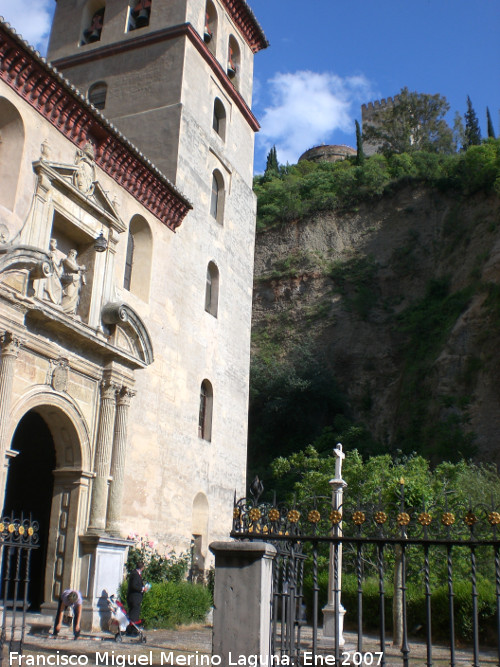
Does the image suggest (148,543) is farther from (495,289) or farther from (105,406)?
(495,289)

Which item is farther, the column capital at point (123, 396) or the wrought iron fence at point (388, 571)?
the column capital at point (123, 396)

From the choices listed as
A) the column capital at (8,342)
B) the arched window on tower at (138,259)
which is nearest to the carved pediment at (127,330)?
the arched window on tower at (138,259)

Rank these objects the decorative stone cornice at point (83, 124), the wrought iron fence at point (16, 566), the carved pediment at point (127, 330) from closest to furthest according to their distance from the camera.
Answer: the wrought iron fence at point (16, 566)
the decorative stone cornice at point (83, 124)
the carved pediment at point (127, 330)

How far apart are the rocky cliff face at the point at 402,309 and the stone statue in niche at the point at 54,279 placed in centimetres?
2111

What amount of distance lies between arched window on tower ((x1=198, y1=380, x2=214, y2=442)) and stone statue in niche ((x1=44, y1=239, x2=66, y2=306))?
6279mm

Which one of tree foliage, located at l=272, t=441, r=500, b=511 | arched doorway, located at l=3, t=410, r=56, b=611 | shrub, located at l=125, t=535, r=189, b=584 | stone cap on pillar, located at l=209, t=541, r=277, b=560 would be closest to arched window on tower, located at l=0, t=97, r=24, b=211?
arched doorway, located at l=3, t=410, r=56, b=611

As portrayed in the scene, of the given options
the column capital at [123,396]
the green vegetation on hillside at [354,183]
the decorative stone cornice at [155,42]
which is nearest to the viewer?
the column capital at [123,396]

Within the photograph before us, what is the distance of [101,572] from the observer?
12.6 m

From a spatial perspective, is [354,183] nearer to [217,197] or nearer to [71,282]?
[217,197]

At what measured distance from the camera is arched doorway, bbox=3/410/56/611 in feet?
47.2

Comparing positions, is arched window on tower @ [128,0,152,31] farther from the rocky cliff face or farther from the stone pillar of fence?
the rocky cliff face

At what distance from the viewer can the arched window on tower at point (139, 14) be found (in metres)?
21.5

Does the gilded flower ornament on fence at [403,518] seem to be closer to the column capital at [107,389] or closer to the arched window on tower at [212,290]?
the column capital at [107,389]

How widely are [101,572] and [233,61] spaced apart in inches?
724
